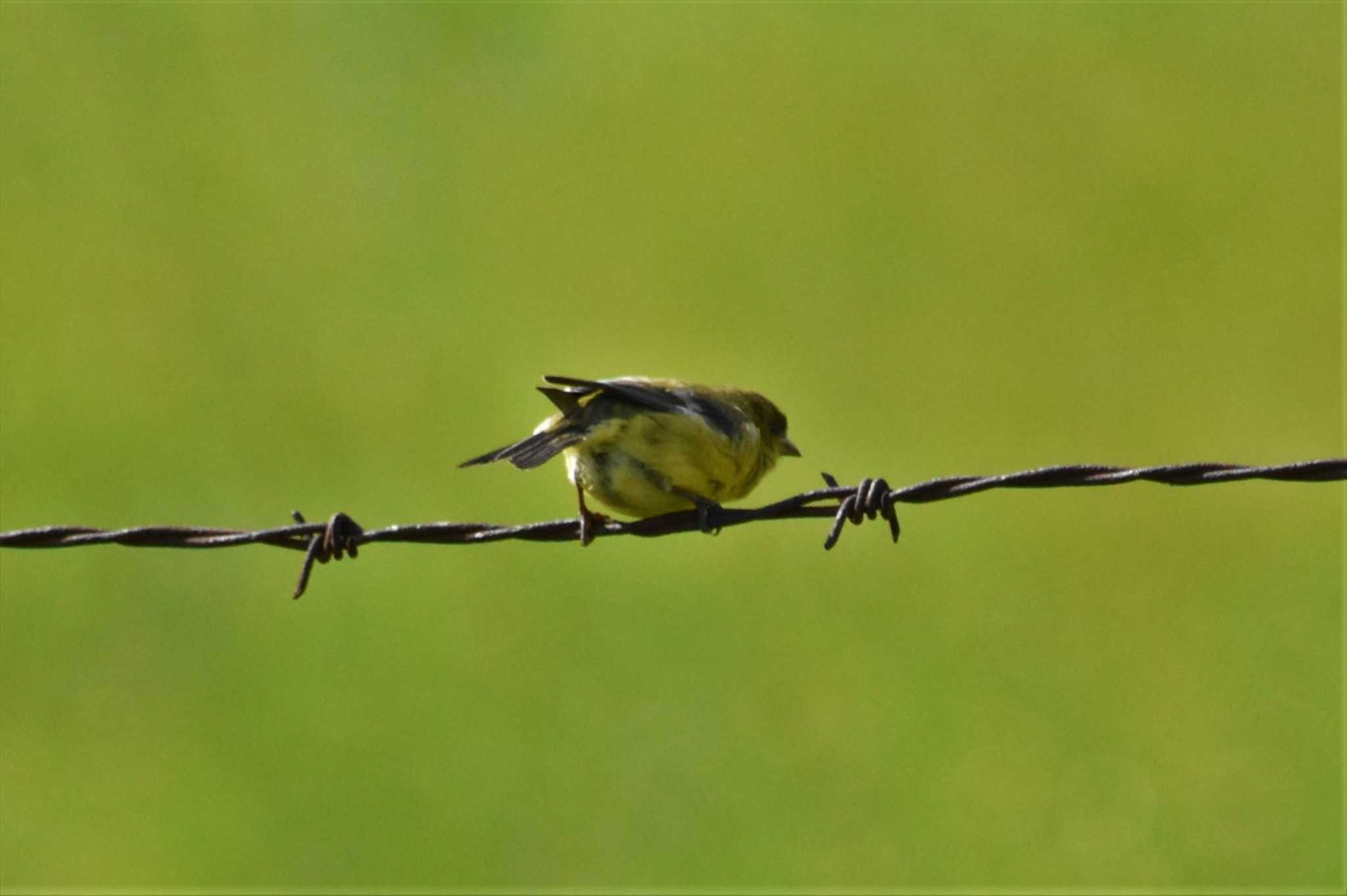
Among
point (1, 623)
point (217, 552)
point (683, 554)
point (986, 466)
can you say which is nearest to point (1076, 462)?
point (986, 466)

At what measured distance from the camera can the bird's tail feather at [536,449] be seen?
5.52 metres

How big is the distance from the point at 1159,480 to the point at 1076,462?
6.24 metres

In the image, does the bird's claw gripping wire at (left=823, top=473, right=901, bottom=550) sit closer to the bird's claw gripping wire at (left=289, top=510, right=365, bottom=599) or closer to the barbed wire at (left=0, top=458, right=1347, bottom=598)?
the barbed wire at (left=0, top=458, right=1347, bottom=598)

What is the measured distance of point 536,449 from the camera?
566 cm

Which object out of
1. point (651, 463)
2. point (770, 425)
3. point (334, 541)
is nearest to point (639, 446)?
point (651, 463)

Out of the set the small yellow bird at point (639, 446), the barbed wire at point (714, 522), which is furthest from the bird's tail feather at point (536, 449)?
the barbed wire at point (714, 522)

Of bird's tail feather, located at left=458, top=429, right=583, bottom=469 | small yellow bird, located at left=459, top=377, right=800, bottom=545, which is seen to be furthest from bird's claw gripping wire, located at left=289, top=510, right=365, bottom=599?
small yellow bird, located at left=459, top=377, right=800, bottom=545

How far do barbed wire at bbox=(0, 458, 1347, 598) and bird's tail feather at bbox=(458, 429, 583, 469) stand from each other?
0.33 metres

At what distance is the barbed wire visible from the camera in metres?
4.31

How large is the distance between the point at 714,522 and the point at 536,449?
2.08 feet

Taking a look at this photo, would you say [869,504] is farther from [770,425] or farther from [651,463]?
[770,425]

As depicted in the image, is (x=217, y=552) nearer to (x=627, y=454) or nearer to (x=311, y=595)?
(x=311, y=595)

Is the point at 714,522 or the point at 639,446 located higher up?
the point at 639,446

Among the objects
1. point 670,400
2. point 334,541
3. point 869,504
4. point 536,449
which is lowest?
point 334,541
